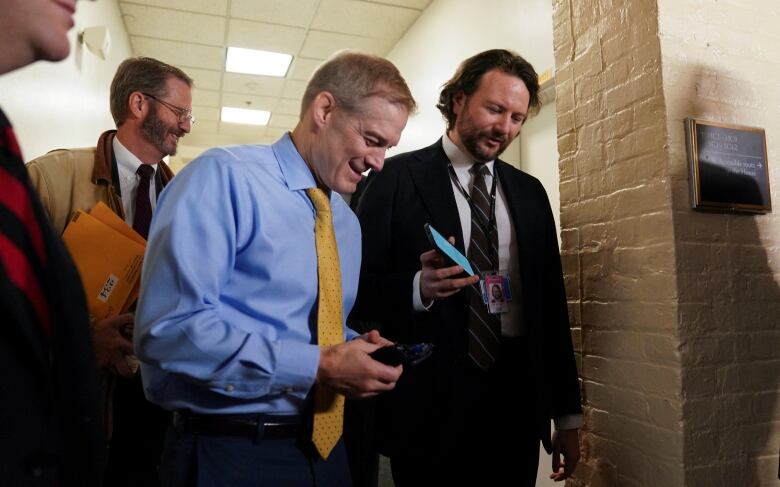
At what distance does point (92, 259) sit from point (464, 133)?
112cm

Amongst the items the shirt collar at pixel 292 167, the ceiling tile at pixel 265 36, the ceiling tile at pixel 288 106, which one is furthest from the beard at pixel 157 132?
the ceiling tile at pixel 288 106

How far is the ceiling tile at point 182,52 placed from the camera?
5.16 m

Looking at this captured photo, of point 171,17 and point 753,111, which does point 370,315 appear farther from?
point 171,17

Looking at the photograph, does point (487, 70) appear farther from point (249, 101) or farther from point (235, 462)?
point (249, 101)

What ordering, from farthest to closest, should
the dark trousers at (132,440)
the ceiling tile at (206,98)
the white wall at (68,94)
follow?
the ceiling tile at (206,98) < the white wall at (68,94) < the dark trousers at (132,440)

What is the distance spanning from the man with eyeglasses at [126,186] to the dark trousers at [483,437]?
2.66ft

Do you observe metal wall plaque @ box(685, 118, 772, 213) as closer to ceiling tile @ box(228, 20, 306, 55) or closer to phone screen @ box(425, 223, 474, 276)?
phone screen @ box(425, 223, 474, 276)

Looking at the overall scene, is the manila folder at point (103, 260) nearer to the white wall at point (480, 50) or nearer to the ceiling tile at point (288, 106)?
the white wall at point (480, 50)

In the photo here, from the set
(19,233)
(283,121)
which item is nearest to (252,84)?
(283,121)

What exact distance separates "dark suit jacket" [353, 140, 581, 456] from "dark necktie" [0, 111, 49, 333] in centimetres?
97

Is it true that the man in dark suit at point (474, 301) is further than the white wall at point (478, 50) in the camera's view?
No

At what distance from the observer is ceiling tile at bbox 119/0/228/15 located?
437cm

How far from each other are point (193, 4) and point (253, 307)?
4069 millimetres

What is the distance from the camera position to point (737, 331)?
1.58 m
